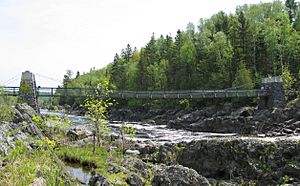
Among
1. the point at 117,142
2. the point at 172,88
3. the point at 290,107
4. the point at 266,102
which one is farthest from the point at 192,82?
the point at 117,142

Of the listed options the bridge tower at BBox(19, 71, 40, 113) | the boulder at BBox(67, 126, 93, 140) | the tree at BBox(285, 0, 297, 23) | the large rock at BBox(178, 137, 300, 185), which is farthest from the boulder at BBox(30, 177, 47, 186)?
the tree at BBox(285, 0, 297, 23)

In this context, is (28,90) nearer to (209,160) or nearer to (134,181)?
(209,160)

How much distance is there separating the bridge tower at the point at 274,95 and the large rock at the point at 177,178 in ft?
103

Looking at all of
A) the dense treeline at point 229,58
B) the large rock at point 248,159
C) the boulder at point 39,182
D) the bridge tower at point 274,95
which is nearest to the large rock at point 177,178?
the boulder at point 39,182

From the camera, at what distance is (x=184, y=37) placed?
203 feet

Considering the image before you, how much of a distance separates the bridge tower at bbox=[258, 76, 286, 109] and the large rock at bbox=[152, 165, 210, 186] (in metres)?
31.5

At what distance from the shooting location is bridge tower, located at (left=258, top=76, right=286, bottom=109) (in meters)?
38.2

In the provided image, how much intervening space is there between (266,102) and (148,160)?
2635cm

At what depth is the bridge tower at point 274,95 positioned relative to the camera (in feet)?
125

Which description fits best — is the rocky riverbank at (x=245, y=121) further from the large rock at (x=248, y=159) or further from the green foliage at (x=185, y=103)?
the large rock at (x=248, y=159)

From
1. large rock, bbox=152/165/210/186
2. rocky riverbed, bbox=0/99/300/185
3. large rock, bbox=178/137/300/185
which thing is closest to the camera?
large rock, bbox=152/165/210/186

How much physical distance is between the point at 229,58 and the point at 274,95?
37.2 ft

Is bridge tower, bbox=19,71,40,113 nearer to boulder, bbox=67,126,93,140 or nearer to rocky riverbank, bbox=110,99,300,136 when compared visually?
boulder, bbox=67,126,93,140

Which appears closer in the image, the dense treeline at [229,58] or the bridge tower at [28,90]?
the bridge tower at [28,90]
